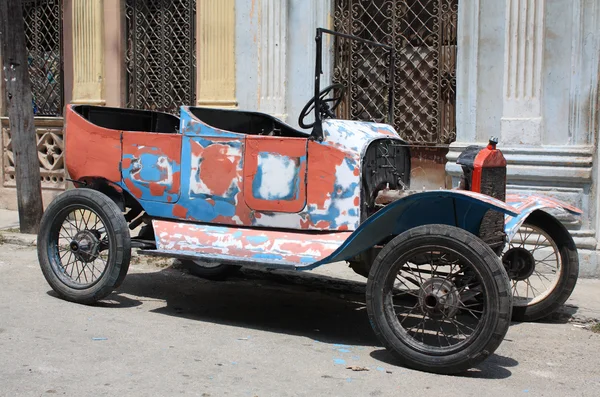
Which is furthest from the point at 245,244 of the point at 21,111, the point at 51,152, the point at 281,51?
the point at 51,152

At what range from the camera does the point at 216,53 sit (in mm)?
10383

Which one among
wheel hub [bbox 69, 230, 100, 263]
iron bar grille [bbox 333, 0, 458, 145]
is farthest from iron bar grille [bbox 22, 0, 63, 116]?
wheel hub [bbox 69, 230, 100, 263]

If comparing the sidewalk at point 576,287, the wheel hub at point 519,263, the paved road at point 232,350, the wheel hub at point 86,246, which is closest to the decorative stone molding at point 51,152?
the sidewalk at point 576,287

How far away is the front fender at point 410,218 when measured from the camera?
5164 millimetres

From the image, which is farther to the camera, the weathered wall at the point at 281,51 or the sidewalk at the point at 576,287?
the weathered wall at the point at 281,51

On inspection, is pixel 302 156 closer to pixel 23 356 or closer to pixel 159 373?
pixel 159 373

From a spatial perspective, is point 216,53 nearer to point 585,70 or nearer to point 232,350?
point 585,70

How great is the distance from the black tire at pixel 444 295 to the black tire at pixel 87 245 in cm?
213

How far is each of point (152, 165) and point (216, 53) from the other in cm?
429

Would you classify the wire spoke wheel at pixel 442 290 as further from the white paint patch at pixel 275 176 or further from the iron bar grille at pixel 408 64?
the iron bar grille at pixel 408 64

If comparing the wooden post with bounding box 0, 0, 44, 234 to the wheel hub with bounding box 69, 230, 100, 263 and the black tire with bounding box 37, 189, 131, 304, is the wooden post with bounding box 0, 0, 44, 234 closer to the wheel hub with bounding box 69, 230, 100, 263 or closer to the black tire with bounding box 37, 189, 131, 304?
the black tire with bounding box 37, 189, 131, 304

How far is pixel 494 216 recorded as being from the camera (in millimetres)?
5453

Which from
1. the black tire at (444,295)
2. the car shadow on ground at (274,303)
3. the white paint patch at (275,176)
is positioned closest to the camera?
the black tire at (444,295)

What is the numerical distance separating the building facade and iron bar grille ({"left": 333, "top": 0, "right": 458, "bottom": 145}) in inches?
0.5
